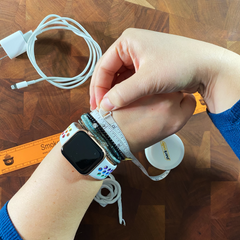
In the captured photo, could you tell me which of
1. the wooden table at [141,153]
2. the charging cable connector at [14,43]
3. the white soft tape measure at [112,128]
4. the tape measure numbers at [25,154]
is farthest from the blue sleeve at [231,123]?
the charging cable connector at [14,43]

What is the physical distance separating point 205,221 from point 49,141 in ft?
2.65

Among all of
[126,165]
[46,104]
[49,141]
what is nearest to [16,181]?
[49,141]

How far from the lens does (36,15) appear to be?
0.87 m

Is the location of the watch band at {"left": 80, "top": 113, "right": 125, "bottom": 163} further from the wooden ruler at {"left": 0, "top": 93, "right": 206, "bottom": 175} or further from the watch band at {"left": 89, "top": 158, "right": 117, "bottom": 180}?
the wooden ruler at {"left": 0, "top": 93, "right": 206, "bottom": 175}

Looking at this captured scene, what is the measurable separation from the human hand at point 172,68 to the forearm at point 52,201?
278 mm

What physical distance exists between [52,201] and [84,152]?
20 centimetres

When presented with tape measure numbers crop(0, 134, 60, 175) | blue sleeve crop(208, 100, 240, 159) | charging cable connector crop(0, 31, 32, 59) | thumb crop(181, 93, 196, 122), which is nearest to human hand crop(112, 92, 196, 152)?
thumb crop(181, 93, 196, 122)

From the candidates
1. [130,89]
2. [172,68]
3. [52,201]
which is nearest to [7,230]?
[52,201]

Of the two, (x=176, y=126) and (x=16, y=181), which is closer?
(x=176, y=126)

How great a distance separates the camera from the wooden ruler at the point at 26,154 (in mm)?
848

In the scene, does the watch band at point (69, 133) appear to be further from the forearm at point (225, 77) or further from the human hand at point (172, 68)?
the forearm at point (225, 77)

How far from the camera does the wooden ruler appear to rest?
848 mm

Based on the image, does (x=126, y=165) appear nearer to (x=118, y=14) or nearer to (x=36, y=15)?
(x=118, y=14)

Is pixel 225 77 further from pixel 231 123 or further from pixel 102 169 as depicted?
pixel 102 169
